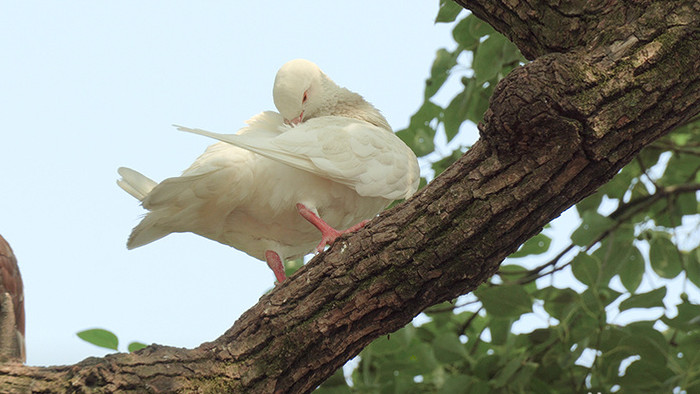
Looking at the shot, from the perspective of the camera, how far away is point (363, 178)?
371 cm

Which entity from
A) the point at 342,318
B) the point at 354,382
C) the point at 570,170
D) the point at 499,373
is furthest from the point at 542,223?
the point at 354,382

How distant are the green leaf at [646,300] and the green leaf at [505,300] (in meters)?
0.48

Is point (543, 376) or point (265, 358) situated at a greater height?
point (543, 376)

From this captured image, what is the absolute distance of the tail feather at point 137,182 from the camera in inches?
140

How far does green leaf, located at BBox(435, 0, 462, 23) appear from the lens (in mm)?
3789

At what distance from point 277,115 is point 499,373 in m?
1.96

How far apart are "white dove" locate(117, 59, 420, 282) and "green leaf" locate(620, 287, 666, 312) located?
1230mm

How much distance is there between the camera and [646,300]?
3.64 m

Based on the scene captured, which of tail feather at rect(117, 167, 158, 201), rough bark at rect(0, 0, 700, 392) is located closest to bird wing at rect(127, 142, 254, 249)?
tail feather at rect(117, 167, 158, 201)

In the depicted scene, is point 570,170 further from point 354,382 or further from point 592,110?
point 354,382

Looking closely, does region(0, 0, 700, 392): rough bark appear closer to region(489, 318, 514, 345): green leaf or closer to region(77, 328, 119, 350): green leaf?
region(77, 328, 119, 350): green leaf

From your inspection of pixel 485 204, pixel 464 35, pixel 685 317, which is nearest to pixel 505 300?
pixel 685 317

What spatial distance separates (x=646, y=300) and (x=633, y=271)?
3.50ft

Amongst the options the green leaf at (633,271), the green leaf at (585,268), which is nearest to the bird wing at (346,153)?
the green leaf at (585,268)
